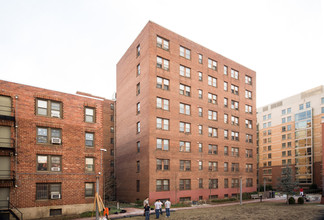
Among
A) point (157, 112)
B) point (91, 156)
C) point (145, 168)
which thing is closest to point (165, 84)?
point (157, 112)

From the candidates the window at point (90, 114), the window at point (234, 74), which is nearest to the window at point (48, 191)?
the window at point (90, 114)

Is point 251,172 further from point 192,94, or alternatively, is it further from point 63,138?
point 63,138

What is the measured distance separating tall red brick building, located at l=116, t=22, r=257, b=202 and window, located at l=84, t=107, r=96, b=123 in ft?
34.4

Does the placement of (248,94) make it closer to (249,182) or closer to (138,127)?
(249,182)

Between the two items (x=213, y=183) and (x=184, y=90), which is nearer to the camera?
(x=184, y=90)

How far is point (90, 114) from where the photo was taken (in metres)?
29.9

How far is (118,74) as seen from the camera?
52656mm

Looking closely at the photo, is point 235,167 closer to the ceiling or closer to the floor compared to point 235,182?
closer to the ceiling

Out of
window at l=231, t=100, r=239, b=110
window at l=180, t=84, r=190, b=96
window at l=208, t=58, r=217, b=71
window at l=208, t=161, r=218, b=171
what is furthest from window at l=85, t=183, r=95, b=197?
window at l=231, t=100, r=239, b=110

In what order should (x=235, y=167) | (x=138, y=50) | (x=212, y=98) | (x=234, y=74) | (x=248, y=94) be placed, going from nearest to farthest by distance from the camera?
(x=138, y=50) < (x=212, y=98) < (x=235, y=167) < (x=234, y=74) < (x=248, y=94)

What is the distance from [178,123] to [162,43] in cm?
1377

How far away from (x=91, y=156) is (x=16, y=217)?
30.2 feet

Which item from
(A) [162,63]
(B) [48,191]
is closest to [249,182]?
(A) [162,63]

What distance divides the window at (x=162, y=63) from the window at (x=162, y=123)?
8764 millimetres
